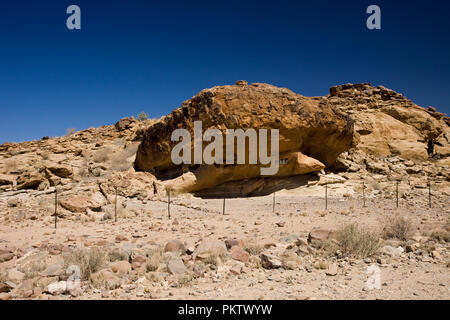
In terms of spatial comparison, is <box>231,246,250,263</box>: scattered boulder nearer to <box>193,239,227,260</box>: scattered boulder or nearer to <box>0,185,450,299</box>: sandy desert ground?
<box>0,185,450,299</box>: sandy desert ground

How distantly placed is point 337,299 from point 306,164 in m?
11.9

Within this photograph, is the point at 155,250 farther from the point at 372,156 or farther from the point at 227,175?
the point at 372,156

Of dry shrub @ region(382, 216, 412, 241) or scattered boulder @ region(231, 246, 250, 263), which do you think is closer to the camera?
scattered boulder @ region(231, 246, 250, 263)

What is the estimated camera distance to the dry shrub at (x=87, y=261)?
4516mm

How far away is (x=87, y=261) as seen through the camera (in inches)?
183

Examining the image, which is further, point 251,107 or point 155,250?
point 251,107

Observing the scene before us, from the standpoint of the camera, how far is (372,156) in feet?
63.8

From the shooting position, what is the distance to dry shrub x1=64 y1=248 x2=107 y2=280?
178 inches

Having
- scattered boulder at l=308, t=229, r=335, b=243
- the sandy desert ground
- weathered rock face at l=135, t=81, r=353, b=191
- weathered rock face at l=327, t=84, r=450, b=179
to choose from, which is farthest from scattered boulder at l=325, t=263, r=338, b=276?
weathered rock face at l=327, t=84, r=450, b=179

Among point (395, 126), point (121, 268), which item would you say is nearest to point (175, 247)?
point (121, 268)

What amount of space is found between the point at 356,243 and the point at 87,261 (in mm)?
4868

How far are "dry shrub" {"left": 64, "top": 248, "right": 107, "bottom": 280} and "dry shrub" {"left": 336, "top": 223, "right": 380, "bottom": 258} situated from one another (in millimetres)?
4474

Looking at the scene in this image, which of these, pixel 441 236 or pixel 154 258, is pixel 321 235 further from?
pixel 154 258

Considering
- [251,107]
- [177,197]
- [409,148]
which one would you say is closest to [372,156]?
[409,148]
